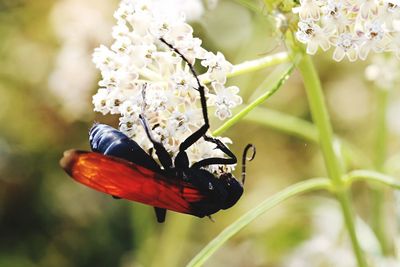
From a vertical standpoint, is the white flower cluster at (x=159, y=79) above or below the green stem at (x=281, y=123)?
below

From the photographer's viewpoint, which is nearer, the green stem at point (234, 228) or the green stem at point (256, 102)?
the green stem at point (256, 102)

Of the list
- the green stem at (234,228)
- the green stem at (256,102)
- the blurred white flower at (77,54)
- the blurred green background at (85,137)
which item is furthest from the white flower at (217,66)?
the blurred white flower at (77,54)

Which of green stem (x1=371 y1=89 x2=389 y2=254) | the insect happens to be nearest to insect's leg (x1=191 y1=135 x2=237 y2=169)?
the insect

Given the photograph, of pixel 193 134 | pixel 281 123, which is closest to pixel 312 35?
pixel 193 134

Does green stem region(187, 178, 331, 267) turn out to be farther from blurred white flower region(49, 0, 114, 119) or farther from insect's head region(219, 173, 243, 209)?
blurred white flower region(49, 0, 114, 119)

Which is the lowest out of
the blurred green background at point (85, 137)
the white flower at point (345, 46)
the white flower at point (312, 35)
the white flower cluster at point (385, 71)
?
the blurred green background at point (85, 137)

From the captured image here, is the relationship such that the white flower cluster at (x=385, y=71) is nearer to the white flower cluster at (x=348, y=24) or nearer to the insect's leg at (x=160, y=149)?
the white flower cluster at (x=348, y=24)
